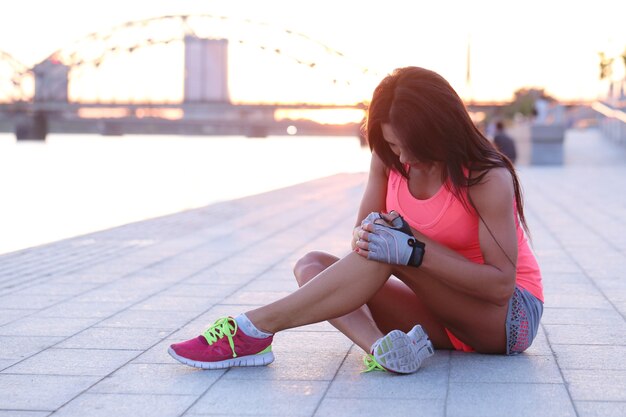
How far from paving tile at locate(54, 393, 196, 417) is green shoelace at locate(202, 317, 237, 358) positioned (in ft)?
1.33

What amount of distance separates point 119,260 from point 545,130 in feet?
72.4

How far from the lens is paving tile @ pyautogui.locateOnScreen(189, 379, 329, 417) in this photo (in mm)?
3700

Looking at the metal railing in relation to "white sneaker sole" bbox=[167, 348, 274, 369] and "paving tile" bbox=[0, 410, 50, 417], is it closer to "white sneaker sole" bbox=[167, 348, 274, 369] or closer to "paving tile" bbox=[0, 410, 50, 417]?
"white sneaker sole" bbox=[167, 348, 274, 369]

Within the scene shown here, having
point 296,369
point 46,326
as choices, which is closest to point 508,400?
point 296,369

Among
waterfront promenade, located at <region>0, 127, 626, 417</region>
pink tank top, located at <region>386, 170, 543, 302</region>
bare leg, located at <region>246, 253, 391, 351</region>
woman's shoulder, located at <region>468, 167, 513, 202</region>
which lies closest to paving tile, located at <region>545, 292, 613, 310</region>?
waterfront promenade, located at <region>0, 127, 626, 417</region>

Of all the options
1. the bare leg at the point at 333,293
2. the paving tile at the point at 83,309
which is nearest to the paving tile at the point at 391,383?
the bare leg at the point at 333,293

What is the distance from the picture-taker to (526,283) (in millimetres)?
4461

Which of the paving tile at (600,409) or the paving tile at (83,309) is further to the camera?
the paving tile at (83,309)

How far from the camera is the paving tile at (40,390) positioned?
12.5ft

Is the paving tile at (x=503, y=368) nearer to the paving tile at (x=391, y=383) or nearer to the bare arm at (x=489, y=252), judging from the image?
the paving tile at (x=391, y=383)

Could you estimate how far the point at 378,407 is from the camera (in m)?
3.72

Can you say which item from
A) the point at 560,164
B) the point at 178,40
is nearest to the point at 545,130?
the point at 560,164

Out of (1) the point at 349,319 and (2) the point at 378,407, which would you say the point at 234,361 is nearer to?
(1) the point at 349,319

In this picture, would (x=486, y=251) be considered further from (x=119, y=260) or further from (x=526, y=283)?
(x=119, y=260)
